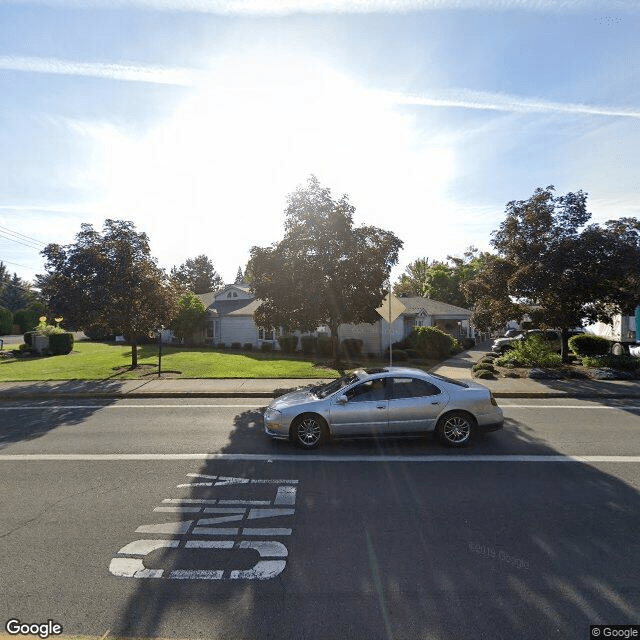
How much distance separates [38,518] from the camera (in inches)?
217

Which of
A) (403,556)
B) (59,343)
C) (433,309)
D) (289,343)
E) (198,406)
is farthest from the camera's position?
(433,309)

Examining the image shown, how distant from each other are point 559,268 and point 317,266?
371 inches

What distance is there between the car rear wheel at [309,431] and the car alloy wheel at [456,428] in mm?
2223

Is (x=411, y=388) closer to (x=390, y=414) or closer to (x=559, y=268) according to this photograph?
(x=390, y=414)

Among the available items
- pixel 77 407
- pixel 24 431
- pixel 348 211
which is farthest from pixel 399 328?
pixel 24 431

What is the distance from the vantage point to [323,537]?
491 cm

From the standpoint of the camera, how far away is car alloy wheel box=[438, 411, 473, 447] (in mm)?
8242

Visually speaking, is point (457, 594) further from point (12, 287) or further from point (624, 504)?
point (12, 287)

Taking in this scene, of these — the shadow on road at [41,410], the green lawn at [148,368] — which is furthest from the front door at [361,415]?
the green lawn at [148,368]

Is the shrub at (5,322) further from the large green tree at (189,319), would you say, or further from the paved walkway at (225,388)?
the paved walkway at (225,388)

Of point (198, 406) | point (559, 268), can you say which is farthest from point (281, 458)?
point (559, 268)

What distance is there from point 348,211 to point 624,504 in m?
11.2

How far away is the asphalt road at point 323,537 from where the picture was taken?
362cm

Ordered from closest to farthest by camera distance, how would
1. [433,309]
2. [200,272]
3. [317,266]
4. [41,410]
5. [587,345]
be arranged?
[41,410] → [317,266] → [587,345] → [433,309] → [200,272]
